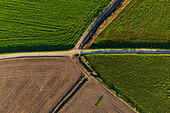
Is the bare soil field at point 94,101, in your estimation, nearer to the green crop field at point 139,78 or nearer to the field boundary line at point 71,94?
the field boundary line at point 71,94

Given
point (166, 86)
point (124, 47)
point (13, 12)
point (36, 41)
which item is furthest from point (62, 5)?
point (166, 86)

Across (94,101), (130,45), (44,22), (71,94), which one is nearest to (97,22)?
(130,45)

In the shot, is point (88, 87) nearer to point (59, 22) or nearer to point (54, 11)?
point (59, 22)

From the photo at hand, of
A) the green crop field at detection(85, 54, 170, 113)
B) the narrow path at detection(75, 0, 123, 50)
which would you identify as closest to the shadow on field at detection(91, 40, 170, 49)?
the green crop field at detection(85, 54, 170, 113)

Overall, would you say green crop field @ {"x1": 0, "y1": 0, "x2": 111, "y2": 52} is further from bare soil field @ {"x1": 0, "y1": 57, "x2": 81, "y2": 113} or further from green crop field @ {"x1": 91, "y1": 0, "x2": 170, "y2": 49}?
green crop field @ {"x1": 91, "y1": 0, "x2": 170, "y2": 49}

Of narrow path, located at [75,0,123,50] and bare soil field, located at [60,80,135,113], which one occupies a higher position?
narrow path, located at [75,0,123,50]

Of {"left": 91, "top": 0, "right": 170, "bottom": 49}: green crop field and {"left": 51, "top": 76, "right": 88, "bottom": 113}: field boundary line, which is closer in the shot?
{"left": 91, "top": 0, "right": 170, "bottom": 49}: green crop field
